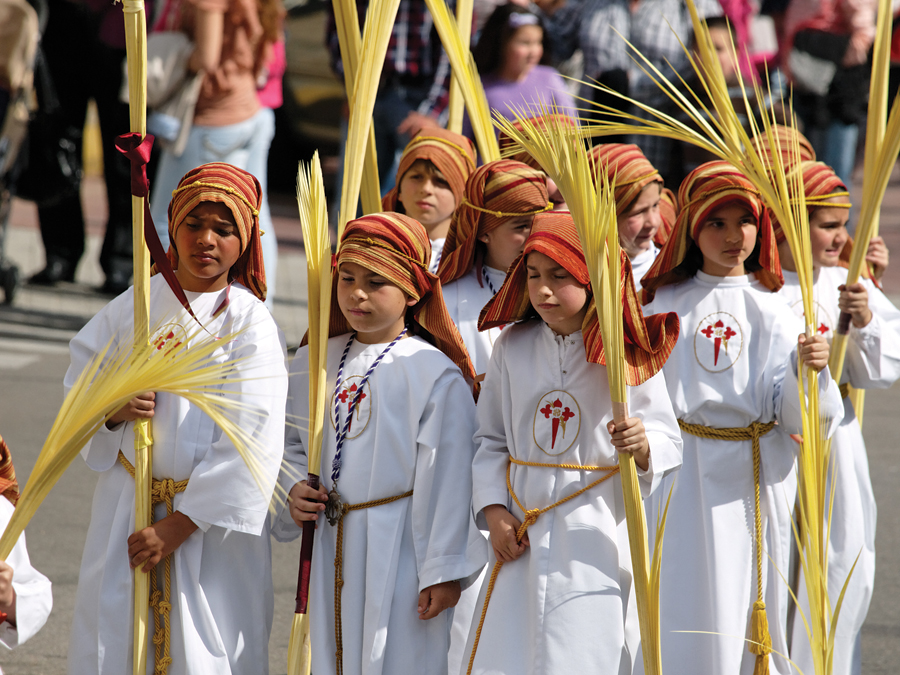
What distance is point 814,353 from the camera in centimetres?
337

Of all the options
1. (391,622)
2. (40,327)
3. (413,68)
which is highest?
(413,68)

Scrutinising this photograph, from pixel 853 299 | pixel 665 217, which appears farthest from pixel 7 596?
pixel 665 217

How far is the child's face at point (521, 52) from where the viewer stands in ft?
21.1

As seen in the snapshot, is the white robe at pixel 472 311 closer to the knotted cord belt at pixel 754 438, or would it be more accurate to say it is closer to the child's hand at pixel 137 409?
the knotted cord belt at pixel 754 438

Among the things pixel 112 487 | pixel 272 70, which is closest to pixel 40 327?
pixel 272 70

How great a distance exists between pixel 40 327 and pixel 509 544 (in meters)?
6.00

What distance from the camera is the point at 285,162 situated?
13867 mm

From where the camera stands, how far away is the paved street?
4.46 meters

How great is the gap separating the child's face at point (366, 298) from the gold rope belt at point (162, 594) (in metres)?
0.62

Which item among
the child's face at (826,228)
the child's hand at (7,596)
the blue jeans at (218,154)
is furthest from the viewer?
the blue jeans at (218,154)

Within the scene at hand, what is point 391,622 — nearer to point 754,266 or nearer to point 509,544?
point 509,544

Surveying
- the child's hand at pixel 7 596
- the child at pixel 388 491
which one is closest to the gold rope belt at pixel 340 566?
the child at pixel 388 491

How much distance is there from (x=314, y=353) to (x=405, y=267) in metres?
0.33

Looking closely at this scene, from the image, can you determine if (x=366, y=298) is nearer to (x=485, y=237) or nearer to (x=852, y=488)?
(x=485, y=237)
